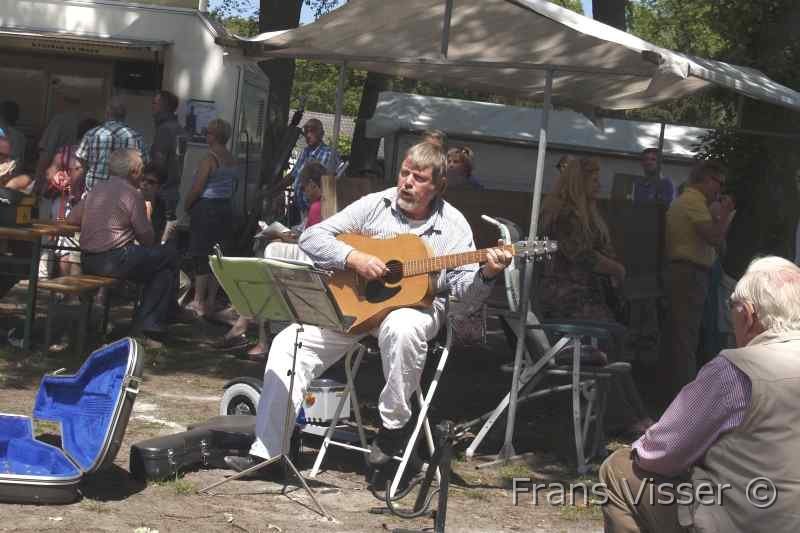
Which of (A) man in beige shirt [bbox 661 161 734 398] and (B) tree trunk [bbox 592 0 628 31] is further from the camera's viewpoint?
(B) tree trunk [bbox 592 0 628 31]

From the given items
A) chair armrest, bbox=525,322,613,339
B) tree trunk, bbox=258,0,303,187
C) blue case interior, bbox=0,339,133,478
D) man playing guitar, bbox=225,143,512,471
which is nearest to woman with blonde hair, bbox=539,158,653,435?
chair armrest, bbox=525,322,613,339

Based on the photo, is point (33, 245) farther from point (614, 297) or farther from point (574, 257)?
point (614, 297)

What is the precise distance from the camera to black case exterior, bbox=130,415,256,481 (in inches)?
224

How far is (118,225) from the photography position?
9.02m

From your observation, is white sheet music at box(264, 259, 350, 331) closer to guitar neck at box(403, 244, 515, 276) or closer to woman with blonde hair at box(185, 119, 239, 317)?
guitar neck at box(403, 244, 515, 276)

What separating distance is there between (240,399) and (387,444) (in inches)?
47.9

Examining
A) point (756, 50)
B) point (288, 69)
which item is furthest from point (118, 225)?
point (288, 69)

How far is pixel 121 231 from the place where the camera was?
905cm

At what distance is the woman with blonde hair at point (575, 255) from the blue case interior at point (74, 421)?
278 cm

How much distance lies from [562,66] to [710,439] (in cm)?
340

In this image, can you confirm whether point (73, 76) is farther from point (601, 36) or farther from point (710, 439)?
point (710, 439)

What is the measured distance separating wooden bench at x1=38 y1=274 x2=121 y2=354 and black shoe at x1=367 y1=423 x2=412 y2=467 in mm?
3263

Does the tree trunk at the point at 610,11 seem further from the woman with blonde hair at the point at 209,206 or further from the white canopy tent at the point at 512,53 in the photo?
the woman with blonde hair at the point at 209,206

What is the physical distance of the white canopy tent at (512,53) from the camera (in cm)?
662
